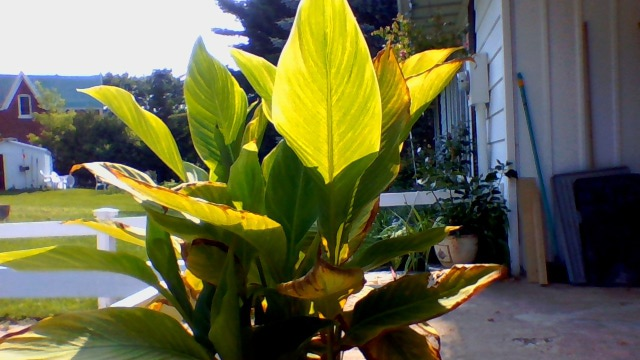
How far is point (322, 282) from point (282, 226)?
0.99 ft

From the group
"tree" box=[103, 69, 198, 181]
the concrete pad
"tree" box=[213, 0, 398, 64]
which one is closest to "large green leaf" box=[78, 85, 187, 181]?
the concrete pad

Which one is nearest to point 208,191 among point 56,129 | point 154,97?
point 154,97

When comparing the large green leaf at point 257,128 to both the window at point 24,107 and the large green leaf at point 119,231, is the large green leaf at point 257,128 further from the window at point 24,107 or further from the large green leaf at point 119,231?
the window at point 24,107

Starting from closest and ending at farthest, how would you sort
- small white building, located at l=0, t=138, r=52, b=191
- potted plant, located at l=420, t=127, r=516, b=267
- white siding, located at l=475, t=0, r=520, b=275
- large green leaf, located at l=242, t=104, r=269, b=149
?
large green leaf, located at l=242, t=104, r=269, b=149
white siding, located at l=475, t=0, r=520, b=275
potted plant, located at l=420, t=127, r=516, b=267
small white building, located at l=0, t=138, r=52, b=191

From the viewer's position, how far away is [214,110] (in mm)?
1616

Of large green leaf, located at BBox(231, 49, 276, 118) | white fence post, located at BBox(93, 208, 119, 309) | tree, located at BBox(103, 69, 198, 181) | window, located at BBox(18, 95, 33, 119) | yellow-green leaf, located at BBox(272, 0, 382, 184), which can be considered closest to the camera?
yellow-green leaf, located at BBox(272, 0, 382, 184)

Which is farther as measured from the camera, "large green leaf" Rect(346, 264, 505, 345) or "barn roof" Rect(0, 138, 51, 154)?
"barn roof" Rect(0, 138, 51, 154)

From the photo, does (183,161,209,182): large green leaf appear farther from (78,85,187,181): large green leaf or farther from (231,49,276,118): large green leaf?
(231,49,276,118): large green leaf

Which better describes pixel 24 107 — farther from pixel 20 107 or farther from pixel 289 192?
pixel 289 192

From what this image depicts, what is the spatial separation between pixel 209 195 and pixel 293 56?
36cm

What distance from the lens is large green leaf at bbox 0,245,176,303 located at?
1.32 metres

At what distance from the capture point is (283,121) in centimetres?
120

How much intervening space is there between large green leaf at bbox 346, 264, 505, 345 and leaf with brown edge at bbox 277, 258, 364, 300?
0.19 meters

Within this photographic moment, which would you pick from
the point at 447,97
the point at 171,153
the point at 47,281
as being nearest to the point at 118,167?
the point at 171,153
